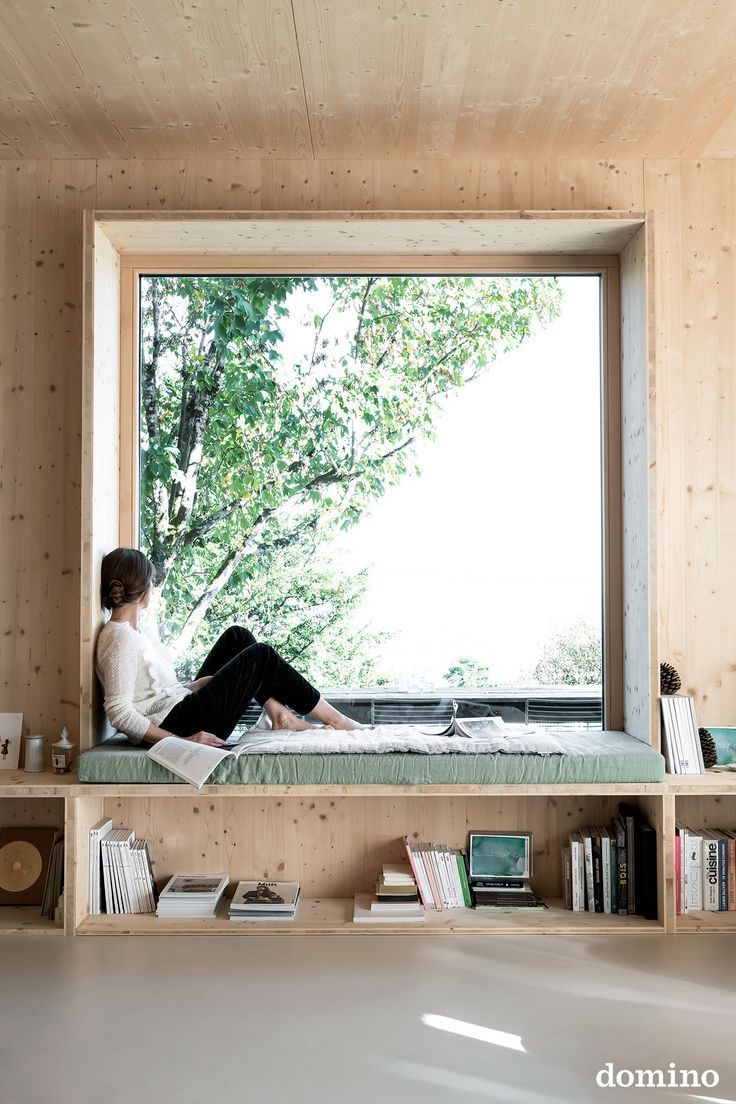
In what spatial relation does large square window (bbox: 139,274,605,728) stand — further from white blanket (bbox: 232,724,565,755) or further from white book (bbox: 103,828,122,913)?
white book (bbox: 103,828,122,913)

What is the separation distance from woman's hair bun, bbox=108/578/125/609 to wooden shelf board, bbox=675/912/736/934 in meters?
2.29

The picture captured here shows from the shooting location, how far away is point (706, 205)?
3.59 meters

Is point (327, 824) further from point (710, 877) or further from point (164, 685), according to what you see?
point (710, 877)

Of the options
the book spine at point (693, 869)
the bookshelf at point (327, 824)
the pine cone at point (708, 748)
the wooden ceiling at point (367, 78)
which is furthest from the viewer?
the bookshelf at point (327, 824)

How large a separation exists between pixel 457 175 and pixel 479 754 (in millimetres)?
2217

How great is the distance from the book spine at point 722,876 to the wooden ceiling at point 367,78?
2608 millimetres

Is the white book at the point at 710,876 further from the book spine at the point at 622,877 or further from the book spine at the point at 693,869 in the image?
the book spine at the point at 622,877

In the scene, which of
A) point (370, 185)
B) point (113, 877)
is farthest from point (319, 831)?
point (370, 185)

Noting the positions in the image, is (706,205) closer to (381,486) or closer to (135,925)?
(381,486)

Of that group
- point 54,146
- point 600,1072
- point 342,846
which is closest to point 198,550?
point 342,846

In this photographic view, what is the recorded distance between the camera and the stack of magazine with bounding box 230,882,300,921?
3.22 m

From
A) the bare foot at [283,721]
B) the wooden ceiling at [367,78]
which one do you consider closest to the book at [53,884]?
the bare foot at [283,721]

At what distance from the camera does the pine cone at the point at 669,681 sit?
3.46m

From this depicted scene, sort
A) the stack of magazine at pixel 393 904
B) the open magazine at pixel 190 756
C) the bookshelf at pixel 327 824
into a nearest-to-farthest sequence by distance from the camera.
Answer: the open magazine at pixel 190 756, the stack of magazine at pixel 393 904, the bookshelf at pixel 327 824
